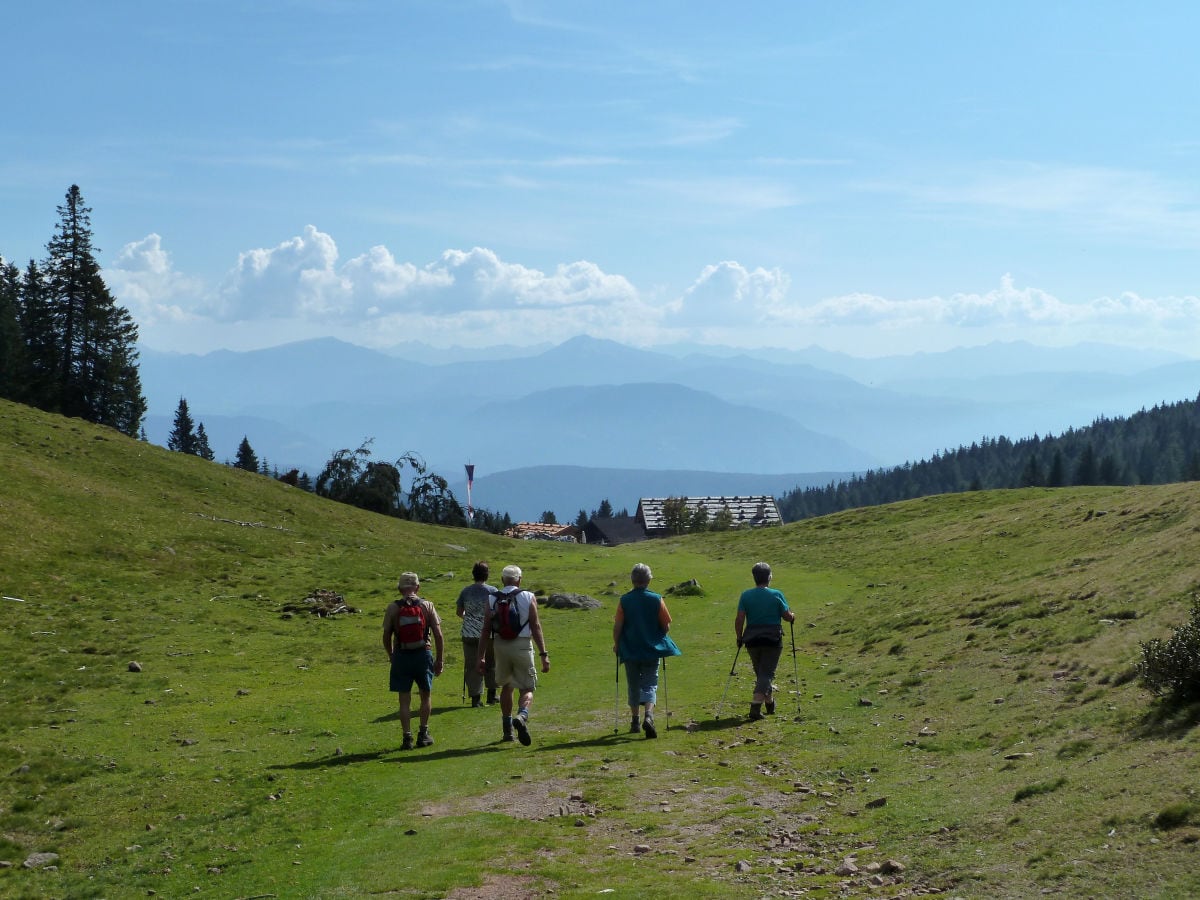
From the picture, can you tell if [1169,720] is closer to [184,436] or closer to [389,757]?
[389,757]

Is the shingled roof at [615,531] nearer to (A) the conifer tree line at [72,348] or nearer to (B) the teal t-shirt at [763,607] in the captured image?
(A) the conifer tree line at [72,348]

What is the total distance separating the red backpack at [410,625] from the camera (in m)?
18.0

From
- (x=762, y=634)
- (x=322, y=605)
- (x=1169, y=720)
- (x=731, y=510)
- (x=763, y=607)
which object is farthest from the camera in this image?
(x=731, y=510)

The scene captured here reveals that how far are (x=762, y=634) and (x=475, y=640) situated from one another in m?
5.90

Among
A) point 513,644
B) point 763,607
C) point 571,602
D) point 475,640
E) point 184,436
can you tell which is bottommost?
point 571,602

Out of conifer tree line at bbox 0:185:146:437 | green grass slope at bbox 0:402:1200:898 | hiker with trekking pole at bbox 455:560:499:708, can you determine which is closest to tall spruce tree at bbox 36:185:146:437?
conifer tree line at bbox 0:185:146:437

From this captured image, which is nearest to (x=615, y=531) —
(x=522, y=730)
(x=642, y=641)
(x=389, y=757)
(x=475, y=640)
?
(x=475, y=640)

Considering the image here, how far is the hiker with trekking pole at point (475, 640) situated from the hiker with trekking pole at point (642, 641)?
289 centimetres

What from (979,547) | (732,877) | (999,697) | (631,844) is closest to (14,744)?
(631,844)

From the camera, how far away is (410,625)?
1795cm

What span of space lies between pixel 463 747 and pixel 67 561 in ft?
79.7

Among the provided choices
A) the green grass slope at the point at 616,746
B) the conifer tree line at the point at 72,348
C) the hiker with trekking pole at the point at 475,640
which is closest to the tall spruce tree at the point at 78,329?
the conifer tree line at the point at 72,348

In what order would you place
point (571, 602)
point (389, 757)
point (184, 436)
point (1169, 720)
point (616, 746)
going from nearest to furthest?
1. point (1169, 720)
2. point (616, 746)
3. point (389, 757)
4. point (571, 602)
5. point (184, 436)

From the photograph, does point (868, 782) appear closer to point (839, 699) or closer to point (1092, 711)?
point (1092, 711)
